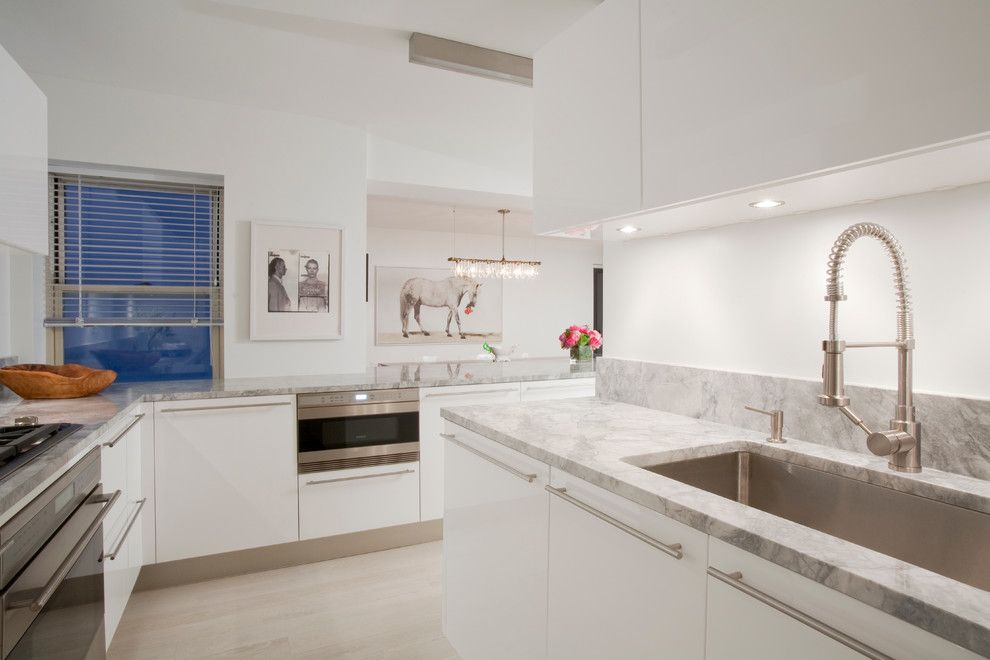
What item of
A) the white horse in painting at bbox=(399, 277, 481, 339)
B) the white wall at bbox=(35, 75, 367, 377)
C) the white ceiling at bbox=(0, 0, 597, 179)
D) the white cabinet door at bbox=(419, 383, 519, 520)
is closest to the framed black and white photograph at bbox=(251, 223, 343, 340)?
the white wall at bbox=(35, 75, 367, 377)

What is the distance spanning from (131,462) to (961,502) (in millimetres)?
2709

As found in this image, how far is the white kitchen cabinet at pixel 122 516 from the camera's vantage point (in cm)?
196

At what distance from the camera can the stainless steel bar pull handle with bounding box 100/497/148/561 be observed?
1.96 meters

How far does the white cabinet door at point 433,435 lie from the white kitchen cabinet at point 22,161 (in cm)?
180

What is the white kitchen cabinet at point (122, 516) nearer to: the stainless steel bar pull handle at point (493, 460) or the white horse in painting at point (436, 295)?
the stainless steel bar pull handle at point (493, 460)

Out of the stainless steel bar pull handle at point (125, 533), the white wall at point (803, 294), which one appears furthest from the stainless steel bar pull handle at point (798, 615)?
the stainless steel bar pull handle at point (125, 533)

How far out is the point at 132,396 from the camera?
2482 millimetres

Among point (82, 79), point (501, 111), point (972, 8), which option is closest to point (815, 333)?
point (972, 8)

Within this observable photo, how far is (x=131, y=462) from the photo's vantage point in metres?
2.34

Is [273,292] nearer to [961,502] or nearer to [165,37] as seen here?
[165,37]

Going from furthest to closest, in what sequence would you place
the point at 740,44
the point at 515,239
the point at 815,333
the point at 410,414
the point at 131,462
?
the point at 515,239 → the point at 410,414 → the point at 131,462 → the point at 815,333 → the point at 740,44

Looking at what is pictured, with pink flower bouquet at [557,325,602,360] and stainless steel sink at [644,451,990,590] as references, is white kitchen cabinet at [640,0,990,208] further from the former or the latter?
pink flower bouquet at [557,325,602,360]

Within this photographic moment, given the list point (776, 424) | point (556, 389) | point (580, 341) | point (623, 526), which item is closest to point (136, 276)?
point (556, 389)

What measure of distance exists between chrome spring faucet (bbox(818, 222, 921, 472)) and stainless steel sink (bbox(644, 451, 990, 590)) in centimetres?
9
